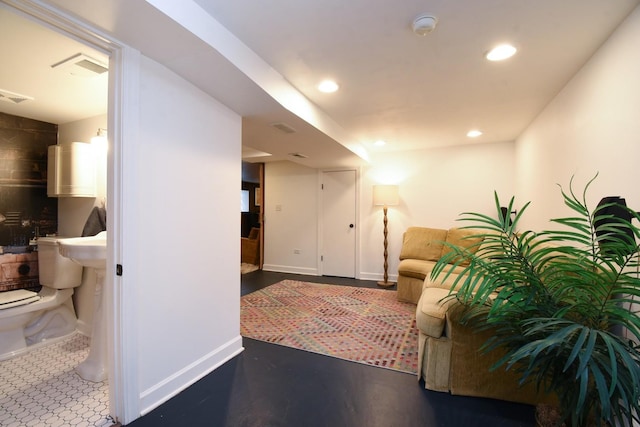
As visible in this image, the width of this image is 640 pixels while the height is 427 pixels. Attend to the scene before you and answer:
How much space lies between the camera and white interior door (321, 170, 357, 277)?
5.02 meters

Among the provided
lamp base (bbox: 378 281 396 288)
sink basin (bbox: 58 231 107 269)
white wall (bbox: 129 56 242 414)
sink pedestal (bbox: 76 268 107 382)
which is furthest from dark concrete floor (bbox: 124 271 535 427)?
lamp base (bbox: 378 281 396 288)

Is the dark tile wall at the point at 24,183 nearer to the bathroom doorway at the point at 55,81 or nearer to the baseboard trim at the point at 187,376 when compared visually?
the bathroom doorway at the point at 55,81

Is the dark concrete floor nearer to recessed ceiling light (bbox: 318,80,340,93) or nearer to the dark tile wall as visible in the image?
recessed ceiling light (bbox: 318,80,340,93)

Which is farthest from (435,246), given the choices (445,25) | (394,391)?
(445,25)

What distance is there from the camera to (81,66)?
189 centimetres

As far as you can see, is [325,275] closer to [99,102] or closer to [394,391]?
[394,391]

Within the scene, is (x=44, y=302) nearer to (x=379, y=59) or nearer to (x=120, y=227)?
(x=120, y=227)

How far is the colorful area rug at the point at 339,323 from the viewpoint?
2.39 m

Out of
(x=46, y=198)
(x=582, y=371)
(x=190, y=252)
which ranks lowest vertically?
(x=582, y=371)

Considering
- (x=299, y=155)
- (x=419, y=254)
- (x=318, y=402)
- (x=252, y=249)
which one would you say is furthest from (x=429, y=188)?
(x=252, y=249)

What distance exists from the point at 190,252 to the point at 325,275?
3513mm

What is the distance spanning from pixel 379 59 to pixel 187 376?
253 cm

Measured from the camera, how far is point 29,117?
274 centimetres

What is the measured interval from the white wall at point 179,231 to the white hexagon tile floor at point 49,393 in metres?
0.39
